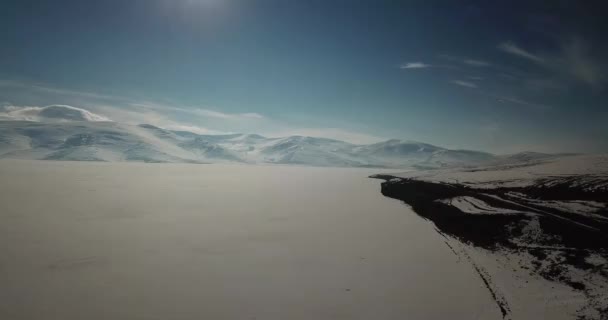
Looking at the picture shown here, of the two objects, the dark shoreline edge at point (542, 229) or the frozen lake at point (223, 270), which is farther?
the dark shoreline edge at point (542, 229)

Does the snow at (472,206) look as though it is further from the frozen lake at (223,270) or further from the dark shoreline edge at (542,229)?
the frozen lake at (223,270)

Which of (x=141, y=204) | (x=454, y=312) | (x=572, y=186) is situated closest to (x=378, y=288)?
(x=454, y=312)

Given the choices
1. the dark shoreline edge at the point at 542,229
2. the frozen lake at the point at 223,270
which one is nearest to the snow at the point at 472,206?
the dark shoreline edge at the point at 542,229

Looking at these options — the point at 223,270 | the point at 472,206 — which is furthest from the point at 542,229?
the point at 223,270

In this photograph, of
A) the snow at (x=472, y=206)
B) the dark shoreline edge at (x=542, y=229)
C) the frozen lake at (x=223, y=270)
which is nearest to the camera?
the frozen lake at (x=223, y=270)

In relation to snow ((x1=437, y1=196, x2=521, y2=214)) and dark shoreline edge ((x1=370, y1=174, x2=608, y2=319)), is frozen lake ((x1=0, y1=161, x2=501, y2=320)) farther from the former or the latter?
snow ((x1=437, y1=196, x2=521, y2=214))

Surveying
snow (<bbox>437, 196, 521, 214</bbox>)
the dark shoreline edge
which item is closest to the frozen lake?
the dark shoreline edge

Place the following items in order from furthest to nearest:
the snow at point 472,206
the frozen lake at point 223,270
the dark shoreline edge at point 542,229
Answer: the snow at point 472,206 < the dark shoreline edge at point 542,229 < the frozen lake at point 223,270

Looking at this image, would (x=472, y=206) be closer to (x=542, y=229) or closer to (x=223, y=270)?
(x=542, y=229)
